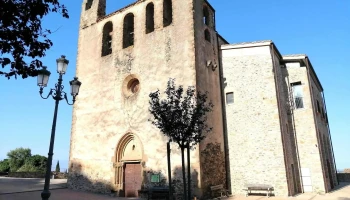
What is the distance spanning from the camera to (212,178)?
1315 centimetres

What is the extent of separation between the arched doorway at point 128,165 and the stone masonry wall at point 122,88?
30 cm

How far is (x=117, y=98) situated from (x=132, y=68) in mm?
2049

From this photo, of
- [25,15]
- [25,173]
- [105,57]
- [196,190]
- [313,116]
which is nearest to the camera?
[25,15]

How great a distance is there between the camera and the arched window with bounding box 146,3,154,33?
16.6m

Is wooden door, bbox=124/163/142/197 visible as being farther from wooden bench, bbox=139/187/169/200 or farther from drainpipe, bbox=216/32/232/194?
drainpipe, bbox=216/32/232/194

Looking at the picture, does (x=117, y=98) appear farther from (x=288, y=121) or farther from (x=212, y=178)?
(x=288, y=121)

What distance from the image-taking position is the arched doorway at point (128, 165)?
14.4 metres

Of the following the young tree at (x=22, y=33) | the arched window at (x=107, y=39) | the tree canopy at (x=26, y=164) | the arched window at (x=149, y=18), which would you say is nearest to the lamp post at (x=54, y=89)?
the young tree at (x=22, y=33)

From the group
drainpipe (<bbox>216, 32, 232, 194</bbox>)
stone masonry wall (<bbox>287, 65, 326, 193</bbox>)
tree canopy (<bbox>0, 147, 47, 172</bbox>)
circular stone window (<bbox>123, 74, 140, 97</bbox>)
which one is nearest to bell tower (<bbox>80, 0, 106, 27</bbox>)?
circular stone window (<bbox>123, 74, 140, 97</bbox>)

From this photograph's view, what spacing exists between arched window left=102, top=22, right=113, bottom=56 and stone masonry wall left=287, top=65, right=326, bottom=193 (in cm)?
1269

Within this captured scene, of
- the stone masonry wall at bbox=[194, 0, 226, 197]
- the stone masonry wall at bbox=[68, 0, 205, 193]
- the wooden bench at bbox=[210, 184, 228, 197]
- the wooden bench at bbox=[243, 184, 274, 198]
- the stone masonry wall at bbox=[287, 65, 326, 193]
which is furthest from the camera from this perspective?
the stone masonry wall at bbox=[287, 65, 326, 193]

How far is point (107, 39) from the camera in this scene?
1886cm

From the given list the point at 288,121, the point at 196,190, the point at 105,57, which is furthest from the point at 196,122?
the point at 105,57

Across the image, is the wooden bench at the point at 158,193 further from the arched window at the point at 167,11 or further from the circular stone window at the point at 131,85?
the arched window at the point at 167,11
